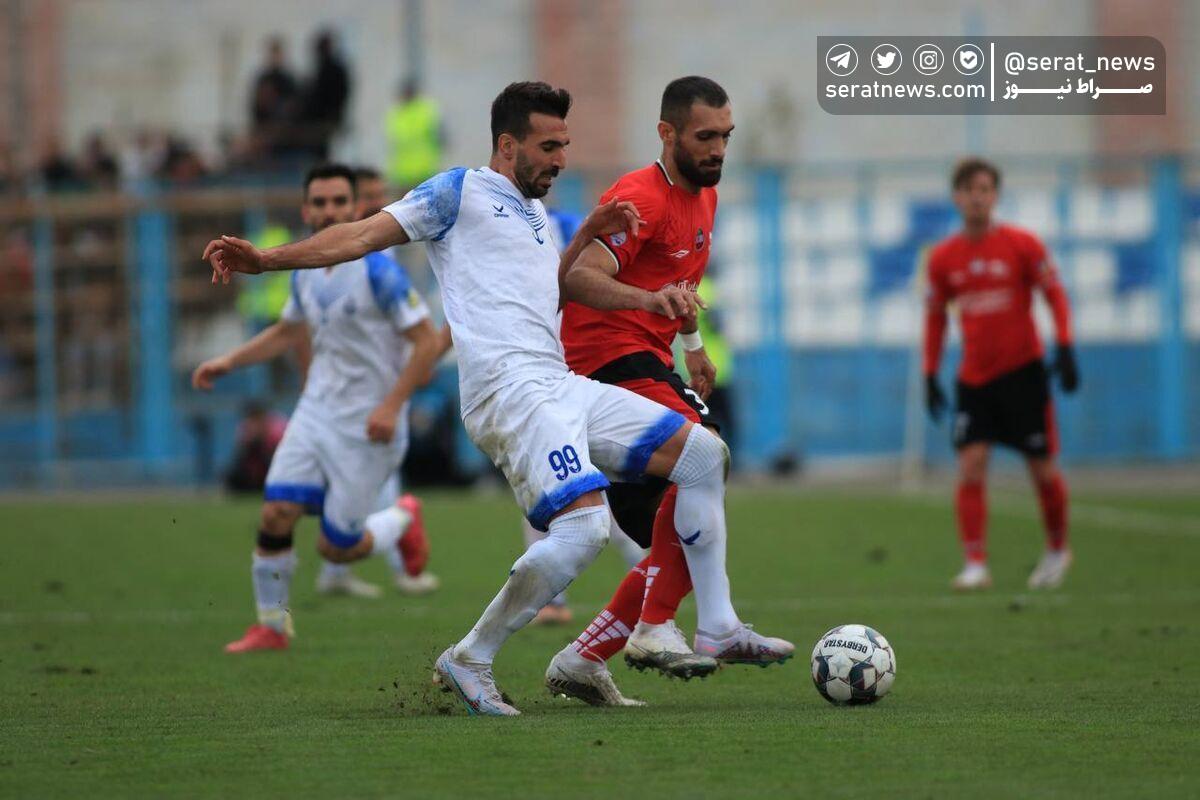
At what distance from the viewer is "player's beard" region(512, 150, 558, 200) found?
6680 mm

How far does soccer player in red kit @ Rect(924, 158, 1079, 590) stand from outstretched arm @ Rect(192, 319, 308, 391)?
13.7 feet

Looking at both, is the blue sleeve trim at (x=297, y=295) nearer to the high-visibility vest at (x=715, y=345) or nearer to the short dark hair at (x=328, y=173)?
the short dark hair at (x=328, y=173)

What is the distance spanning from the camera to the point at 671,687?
302 inches

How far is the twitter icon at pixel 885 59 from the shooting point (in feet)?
56.5

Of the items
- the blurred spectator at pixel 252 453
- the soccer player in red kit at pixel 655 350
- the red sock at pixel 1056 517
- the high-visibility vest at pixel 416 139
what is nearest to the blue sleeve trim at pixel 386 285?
the soccer player in red kit at pixel 655 350

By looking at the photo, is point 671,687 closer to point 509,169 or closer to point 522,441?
point 522,441

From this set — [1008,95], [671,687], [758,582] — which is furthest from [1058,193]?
[671,687]

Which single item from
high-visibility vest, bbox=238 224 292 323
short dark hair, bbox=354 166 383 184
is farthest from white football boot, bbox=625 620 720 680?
high-visibility vest, bbox=238 224 292 323

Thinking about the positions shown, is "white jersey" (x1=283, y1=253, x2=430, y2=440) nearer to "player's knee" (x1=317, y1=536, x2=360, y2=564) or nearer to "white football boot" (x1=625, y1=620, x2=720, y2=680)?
"player's knee" (x1=317, y1=536, x2=360, y2=564)

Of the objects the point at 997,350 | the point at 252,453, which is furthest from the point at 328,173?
the point at 252,453

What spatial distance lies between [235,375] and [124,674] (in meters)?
17.2

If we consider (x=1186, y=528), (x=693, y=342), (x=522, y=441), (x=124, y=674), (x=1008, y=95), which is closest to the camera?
(x=522, y=441)

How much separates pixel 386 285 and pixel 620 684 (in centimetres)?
278

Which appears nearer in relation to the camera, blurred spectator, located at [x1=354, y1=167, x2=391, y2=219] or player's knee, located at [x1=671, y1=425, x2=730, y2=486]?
player's knee, located at [x1=671, y1=425, x2=730, y2=486]
